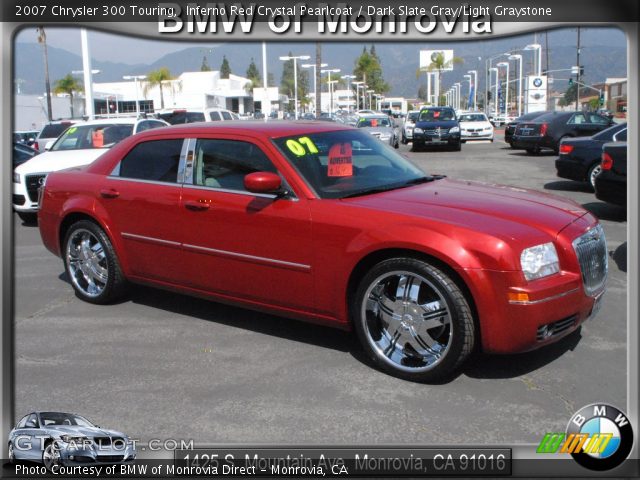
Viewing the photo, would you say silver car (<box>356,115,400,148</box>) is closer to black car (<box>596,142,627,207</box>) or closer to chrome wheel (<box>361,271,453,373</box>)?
black car (<box>596,142,627,207</box>)

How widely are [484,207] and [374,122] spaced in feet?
73.1

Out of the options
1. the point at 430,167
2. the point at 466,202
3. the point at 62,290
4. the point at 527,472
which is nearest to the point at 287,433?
the point at 527,472

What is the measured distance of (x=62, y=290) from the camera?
6559mm

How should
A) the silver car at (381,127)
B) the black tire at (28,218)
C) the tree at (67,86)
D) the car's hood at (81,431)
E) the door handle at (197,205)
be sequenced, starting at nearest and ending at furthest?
the car's hood at (81,431)
the door handle at (197,205)
the black tire at (28,218)
the silver car at (381,127)
the tree at (67,86)

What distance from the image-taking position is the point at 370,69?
8731 centimetres

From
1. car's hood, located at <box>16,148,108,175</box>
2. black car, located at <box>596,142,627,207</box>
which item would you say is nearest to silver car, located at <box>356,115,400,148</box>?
car's hood, located at <box>16,148,108,175</box>

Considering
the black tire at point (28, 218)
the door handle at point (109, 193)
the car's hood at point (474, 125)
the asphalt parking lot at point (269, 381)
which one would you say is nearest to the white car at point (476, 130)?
the car's hood at point (474, 125)

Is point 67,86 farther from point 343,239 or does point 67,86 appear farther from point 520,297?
point 520,297

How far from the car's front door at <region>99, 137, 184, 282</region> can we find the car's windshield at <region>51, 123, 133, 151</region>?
21.5ft

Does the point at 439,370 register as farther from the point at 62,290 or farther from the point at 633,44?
the point at 62,290

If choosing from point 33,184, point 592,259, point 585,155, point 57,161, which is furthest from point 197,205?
point 585,155

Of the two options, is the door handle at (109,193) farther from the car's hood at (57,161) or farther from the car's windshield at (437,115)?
the car's windshield at (437,115)

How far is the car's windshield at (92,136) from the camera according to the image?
39.1 feet

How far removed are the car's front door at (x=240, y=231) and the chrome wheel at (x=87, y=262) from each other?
114 cm
